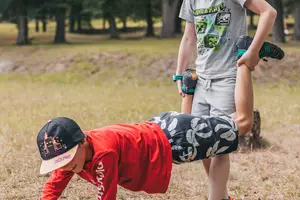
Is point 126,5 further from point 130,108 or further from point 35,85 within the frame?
point 130,108

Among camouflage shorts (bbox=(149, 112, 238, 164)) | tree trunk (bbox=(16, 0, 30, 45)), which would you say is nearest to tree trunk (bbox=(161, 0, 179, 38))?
tree trunk (bbox=(16, 0, 30, 45))

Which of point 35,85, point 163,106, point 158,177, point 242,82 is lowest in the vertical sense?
point 35,85

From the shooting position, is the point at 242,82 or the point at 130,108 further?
the point at 130,108

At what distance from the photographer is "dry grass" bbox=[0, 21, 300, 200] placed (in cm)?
435

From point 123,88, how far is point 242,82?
1039 centimetres

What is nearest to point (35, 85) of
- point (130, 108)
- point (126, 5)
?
point (130, 108)

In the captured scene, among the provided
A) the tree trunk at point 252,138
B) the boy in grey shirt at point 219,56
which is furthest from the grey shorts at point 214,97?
the tree trunk at point 252,138

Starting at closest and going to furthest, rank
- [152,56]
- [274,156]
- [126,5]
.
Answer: [274,156] → [152,56] → [126,5]

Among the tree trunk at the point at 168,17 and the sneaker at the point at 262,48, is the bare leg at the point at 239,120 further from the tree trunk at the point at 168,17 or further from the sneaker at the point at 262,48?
the tree trunk at the point at 168,17

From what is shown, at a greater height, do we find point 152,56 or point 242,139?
point 242,139

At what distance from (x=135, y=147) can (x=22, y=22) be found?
22853 millimetres

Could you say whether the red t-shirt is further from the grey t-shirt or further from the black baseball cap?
the grey t-shirt

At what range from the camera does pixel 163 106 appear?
377 inches

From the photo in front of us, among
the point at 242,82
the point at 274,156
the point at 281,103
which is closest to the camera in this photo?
the point at 242,82
